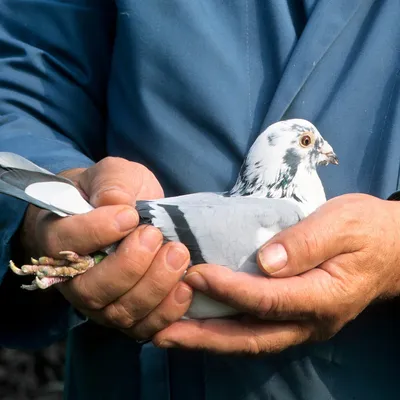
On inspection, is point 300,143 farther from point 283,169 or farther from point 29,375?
point 29,375

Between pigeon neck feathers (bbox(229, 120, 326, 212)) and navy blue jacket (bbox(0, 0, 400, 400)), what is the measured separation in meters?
0.04

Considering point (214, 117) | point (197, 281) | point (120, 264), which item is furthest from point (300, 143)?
point (120, 264)

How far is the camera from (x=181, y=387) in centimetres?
268

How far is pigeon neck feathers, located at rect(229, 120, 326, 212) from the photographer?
2.66 m

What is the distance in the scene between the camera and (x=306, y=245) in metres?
2.27

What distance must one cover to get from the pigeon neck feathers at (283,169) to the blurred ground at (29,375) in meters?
3.93

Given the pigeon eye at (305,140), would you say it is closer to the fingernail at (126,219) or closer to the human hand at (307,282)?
the human hand at (307,282)

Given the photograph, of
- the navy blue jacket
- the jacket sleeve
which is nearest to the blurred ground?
the navy blue jacket

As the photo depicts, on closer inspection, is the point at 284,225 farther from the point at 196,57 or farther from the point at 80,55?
the point at 80,55

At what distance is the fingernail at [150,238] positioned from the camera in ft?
7.42

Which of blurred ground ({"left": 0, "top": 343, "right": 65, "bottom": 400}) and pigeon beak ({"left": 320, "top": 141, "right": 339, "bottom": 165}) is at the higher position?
pigeon beak ({"left": 320, "top": 141, "right": 339, "bottom": 165})

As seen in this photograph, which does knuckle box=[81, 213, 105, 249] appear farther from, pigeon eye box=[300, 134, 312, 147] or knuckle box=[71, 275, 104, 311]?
pigeon eye box=[300, 134, 312, 147]

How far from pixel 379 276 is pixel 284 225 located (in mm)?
302

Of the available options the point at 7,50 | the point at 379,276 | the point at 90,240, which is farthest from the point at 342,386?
the point at 7,50
